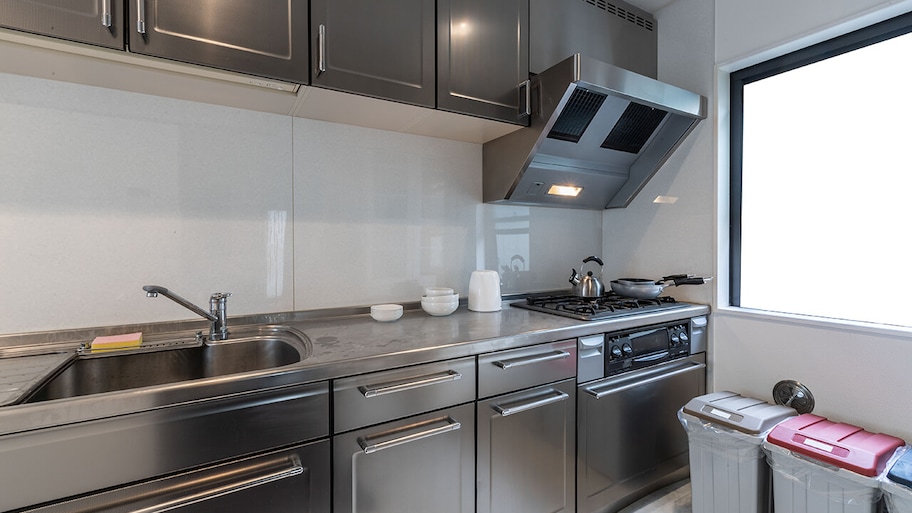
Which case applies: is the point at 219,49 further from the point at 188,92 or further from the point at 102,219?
the point at 102,219

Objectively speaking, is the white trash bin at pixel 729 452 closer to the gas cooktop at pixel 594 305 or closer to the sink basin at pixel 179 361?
the gas cooktop at pixel 594 305

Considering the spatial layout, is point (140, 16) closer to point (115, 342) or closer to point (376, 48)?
point (376, 48)

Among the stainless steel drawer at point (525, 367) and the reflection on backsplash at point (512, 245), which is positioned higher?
the reflection on backsplash at point (512, 245)

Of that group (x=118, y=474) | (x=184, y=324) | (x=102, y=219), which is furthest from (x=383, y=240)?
(x=118, y=474)

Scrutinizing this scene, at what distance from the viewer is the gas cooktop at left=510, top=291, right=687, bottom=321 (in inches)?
70.1

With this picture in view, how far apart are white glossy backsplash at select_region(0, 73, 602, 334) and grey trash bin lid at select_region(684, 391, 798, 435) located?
1.22 meters

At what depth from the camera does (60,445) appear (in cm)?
84

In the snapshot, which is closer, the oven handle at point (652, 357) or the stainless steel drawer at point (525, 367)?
the stainless steel drawer at point (525, 367)

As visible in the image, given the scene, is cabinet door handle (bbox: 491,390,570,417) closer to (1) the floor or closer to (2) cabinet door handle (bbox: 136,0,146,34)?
(1) the floor

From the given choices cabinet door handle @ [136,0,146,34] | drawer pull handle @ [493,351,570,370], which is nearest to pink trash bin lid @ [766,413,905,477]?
drawer pull handle @ [493,351,570,370]

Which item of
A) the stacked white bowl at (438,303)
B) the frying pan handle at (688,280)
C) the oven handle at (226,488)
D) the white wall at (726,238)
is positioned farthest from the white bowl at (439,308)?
the white wall at (726,238)

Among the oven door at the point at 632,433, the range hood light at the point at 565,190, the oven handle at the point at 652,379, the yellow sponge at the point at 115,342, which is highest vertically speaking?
the range hood light at the point at 565,190

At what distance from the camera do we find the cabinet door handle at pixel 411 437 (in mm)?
1158

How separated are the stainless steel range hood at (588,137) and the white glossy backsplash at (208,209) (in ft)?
0.88
